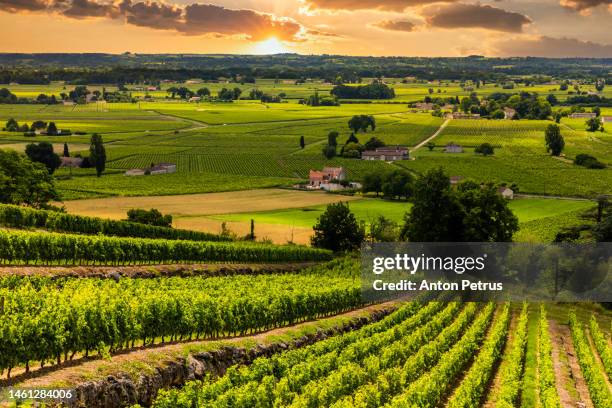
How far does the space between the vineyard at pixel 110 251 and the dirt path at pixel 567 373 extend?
29.5 meters

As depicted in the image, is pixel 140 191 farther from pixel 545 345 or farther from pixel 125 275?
pixel 545 345

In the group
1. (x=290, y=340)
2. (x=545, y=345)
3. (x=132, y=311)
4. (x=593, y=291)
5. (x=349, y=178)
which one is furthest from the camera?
(x=349, y=178)

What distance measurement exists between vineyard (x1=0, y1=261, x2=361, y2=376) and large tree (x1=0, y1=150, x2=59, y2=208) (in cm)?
4111

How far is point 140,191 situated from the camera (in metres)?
116

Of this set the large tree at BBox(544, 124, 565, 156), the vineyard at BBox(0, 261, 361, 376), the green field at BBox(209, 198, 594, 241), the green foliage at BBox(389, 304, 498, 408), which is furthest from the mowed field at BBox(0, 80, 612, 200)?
the green foliage at BBox(389, 304, 498, 408)

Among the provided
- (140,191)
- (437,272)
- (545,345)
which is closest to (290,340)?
(545,345)

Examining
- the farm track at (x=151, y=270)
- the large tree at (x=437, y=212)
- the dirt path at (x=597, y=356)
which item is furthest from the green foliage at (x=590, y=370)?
the farm track at (x=151, y=270)

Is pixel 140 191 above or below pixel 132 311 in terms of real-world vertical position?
below

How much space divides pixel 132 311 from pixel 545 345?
26.1 metres

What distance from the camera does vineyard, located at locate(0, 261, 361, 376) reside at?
26.6 metres

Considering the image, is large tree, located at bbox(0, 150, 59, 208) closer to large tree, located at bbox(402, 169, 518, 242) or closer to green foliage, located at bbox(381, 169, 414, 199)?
large tree, located at bbox(402, 169, 518, 242)

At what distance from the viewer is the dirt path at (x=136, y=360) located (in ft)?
83.2

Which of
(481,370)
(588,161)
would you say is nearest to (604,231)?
(481,370)

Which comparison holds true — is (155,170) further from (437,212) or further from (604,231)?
(604,231)
